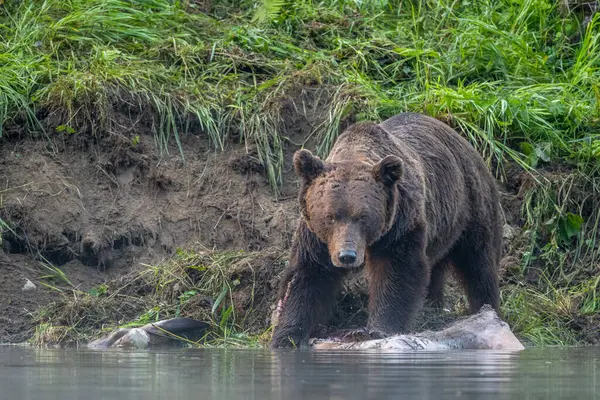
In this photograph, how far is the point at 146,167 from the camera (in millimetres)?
11055

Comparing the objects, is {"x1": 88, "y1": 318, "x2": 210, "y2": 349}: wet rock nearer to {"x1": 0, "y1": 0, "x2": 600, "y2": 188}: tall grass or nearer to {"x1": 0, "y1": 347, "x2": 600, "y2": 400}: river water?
{"x1": 0, "y1": 347, "x2": 600, "y2": 400}: river water

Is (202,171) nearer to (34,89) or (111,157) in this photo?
(111,157)

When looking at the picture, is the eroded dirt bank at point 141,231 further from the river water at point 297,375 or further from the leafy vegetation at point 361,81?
the river water at point 297,375

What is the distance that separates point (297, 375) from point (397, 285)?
2587 millimetres

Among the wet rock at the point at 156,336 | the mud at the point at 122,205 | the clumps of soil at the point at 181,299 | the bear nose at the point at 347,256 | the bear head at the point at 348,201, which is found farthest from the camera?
the mud at the point at 122,205

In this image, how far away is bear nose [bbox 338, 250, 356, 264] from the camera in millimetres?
8289

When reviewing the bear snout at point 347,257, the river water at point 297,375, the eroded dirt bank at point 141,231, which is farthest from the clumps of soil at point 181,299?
the bear snout at point 347,257

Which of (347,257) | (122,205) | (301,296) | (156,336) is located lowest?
(156,336)

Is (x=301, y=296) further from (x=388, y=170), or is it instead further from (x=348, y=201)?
(x=388, y=170)

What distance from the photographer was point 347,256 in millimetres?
8289

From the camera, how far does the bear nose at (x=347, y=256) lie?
829cm

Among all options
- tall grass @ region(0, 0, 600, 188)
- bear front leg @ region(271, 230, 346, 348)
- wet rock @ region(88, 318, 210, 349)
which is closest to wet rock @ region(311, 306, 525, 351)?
bear front leg @ region(271, 230, 346, 348)

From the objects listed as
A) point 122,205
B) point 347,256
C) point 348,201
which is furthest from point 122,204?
point 347,256

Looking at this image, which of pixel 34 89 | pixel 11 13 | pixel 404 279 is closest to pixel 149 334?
pixel 404 279
